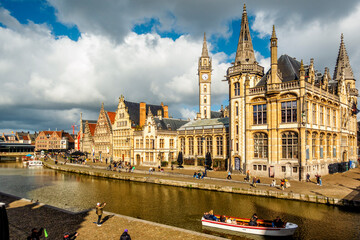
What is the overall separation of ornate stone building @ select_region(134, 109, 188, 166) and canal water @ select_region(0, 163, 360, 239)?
2037 centimetres

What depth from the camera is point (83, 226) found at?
17.0 metres

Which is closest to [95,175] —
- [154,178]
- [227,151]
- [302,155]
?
[154,178]

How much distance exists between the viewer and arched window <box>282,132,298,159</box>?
117 ft

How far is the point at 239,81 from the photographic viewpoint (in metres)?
42.2

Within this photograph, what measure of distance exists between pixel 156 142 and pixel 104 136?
27636mm

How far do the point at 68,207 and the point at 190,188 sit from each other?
1573cm

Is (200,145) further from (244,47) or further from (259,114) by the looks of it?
(244,47)

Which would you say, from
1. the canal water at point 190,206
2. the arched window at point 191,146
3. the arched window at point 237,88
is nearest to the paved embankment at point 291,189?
the canal water at point 190,206

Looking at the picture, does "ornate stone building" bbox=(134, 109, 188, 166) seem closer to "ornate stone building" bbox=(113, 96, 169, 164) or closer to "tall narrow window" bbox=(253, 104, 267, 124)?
"ornate stone building" bbox=(113, 96, 169, 164)

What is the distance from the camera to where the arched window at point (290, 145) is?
35.7 metres

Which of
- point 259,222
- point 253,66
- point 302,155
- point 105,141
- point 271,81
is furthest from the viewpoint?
point 105,141

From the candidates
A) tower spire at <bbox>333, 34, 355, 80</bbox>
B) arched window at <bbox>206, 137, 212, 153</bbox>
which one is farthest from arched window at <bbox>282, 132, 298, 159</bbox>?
tower spire at <bbox>333, 34, 355, 80</bbox>

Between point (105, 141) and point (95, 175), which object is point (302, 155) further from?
point (105, 141)

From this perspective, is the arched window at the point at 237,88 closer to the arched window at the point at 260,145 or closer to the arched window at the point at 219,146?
the arched window at the point at 260,145
